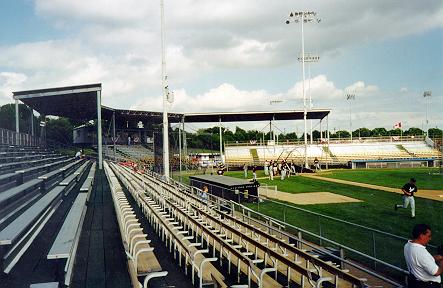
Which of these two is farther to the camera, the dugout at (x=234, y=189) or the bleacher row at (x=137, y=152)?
the bleacher row at (x=137, y=152)

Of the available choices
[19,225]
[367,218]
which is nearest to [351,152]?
[367,218]

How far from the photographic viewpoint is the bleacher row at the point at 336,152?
167 ft

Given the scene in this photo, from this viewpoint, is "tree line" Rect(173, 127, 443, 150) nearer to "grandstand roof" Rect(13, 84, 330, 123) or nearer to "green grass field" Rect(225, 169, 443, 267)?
"grandstand roof" Rect(13, 84, 330, 123)

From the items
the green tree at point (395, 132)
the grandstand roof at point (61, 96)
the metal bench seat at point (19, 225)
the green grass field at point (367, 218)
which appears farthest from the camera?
the green tree at point (395, 132)

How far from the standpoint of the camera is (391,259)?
741cm

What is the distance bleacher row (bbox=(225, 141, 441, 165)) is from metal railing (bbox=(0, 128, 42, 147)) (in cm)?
3157

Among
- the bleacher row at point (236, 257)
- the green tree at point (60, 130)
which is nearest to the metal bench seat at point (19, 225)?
the bleacher row at point (236, 257)

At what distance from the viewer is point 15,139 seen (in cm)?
1661

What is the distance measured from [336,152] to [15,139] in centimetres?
4365

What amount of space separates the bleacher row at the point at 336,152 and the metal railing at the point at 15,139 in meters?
31.6

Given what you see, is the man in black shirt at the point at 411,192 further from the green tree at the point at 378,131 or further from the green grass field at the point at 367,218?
Result: the green tree at the point at 378,131

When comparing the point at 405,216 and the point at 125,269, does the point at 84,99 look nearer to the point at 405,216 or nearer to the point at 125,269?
the point at 405,216

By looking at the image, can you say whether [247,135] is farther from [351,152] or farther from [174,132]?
[174,132]

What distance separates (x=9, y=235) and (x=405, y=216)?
1273 cm
